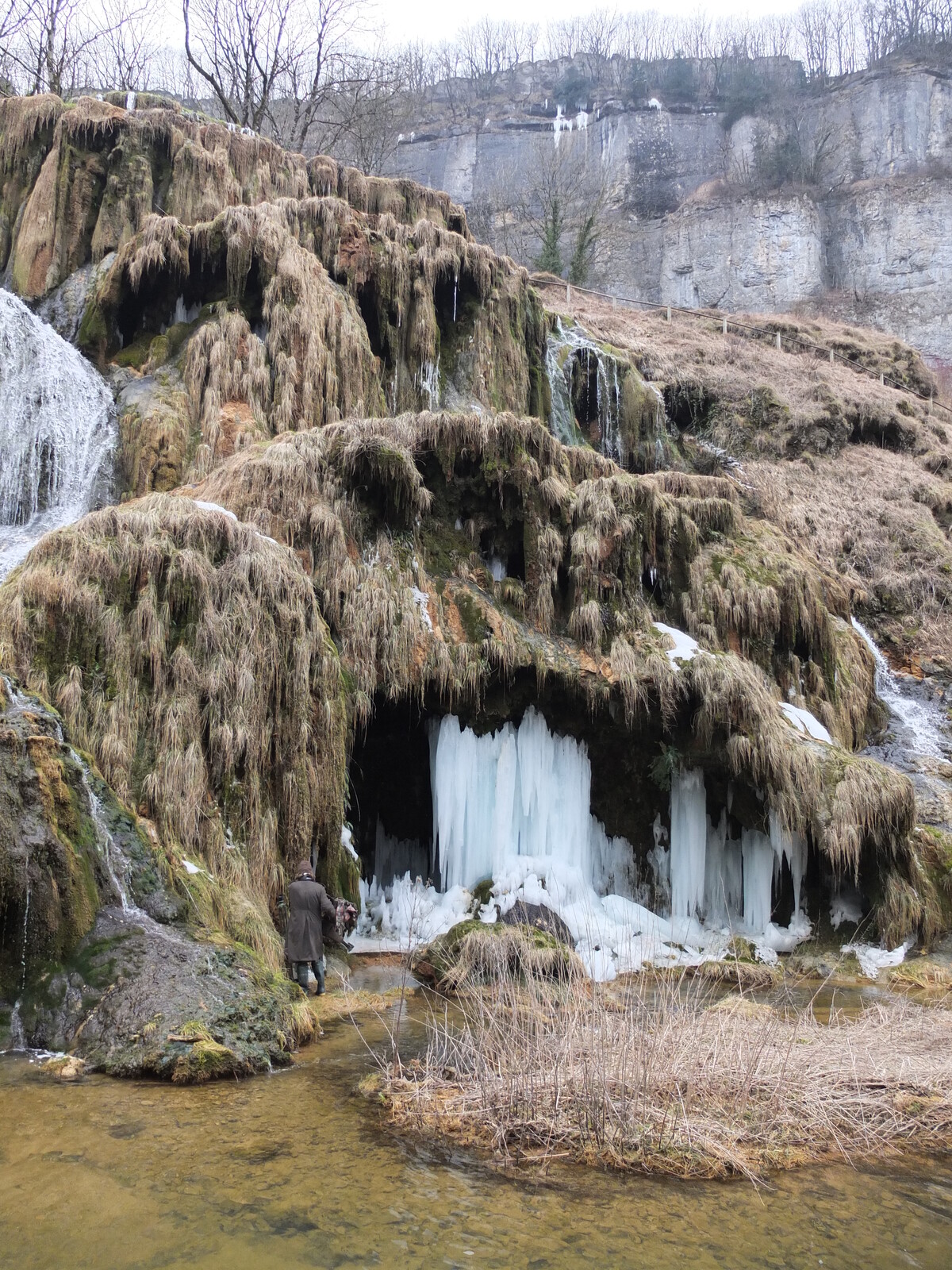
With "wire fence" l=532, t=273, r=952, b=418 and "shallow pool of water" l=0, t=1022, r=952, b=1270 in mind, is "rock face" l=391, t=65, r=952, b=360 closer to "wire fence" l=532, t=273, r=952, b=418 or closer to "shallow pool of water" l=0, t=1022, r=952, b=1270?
"wire fence" l=532, t=273, r=952, b=418

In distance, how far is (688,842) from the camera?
1139cm

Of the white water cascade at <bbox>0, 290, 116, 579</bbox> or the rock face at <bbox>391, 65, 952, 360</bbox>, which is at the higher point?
the rock face at <bbox>391, 65, 952, 360</bbox>

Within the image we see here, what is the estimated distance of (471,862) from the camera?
10.6 metres

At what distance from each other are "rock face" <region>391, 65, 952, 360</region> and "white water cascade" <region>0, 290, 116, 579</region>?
125 feet

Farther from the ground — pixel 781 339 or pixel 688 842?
pixel 781 339

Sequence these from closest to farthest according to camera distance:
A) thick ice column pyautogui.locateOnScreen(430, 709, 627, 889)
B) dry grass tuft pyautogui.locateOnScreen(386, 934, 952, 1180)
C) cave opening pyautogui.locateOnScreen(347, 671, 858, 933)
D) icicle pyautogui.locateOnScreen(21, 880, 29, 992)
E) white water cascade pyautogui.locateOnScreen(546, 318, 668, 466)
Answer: dry grass tuft pyautogui.locateOnScreen(386, 934, 952, 1180) < icicle pyautogui.locateOnScreen(21, 880, 29, 992) < thick ice column pyautogui.locateOnScreen(430, 709, 627, 889) < cave opening pyautogui.locateOnScreen(347, 671, 858, 933) < white water cascade pyautogui.locateOnScreen(546, 318, 668, 466)

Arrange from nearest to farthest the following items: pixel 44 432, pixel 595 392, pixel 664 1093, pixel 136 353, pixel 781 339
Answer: pixel 664 1093
pixel 44 432
pixel 136 353
pixel 595 392
pixel 781 339

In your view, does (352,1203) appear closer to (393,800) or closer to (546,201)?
(393,800)

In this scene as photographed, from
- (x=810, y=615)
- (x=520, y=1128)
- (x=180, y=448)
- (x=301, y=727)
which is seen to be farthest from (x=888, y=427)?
(x=520, y=1128)

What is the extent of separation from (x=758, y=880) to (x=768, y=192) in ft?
152

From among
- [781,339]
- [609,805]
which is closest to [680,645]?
[609,805]

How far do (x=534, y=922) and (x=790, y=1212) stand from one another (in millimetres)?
5906

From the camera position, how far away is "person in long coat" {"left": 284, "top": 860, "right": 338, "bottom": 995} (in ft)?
24.6

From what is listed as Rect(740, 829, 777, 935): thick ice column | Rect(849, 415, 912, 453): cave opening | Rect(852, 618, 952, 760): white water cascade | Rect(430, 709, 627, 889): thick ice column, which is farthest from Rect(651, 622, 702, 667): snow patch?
Rect(849, 415, 912, 453): cave opening
